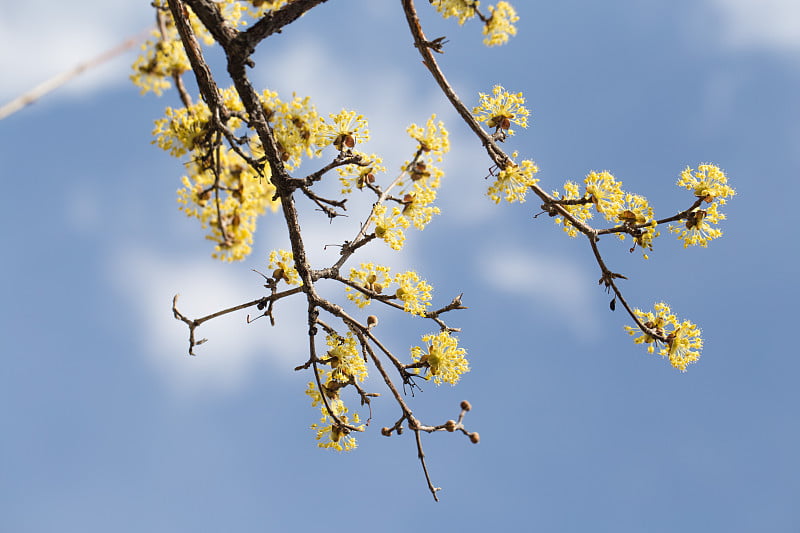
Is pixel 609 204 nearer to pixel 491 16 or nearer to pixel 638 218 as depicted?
pixel 638 218

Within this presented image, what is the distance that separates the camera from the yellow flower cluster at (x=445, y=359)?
3326 mm

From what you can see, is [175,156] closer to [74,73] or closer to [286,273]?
[286,273]

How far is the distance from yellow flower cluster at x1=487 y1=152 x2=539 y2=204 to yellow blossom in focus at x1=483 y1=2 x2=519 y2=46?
553 millimetres

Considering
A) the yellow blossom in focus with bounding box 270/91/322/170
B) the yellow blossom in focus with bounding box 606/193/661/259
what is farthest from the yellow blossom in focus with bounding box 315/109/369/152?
the yellow blossom in focus with bounding box 606/193/661/259

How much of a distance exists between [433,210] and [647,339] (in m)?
1.33

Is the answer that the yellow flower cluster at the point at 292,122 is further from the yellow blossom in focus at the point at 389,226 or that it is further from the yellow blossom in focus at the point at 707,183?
the yellow blossom in focus at the point at 707,183

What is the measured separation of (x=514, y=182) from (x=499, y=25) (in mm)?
758

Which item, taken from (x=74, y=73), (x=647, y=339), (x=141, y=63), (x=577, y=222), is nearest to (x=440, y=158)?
(x=577, y=222)

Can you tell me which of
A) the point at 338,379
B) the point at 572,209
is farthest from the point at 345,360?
the point at 572,209

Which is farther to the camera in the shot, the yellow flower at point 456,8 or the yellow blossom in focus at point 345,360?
the yellow blossom in focus at point 345,360

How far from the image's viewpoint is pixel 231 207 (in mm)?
4105

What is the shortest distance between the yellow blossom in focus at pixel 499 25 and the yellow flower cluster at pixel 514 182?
21.8 inches

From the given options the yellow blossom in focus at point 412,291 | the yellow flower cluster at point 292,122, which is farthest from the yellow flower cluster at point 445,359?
the yellow flower cluster at point 292,122

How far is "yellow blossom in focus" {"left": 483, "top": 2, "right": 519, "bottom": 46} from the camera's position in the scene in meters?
3.08
